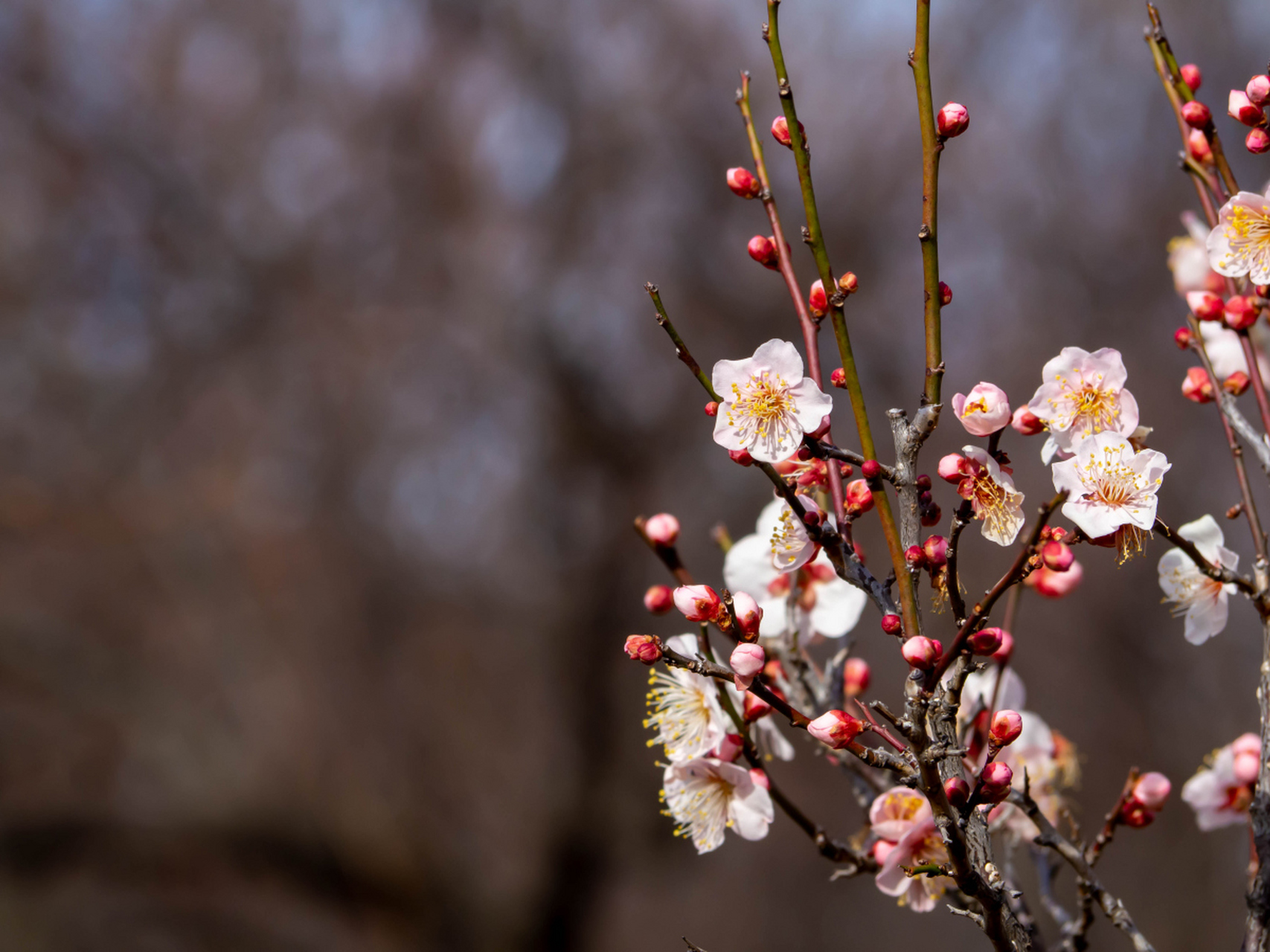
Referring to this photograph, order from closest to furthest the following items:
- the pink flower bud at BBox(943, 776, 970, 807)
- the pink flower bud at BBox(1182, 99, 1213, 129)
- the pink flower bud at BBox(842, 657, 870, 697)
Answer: the pink flower bud at BBox(943, 776, 970, 807) < the pink flower bud at BBox(1182, 99, 1213, 129) < the pink flower bud at BBox(842, 657, 870, 697)

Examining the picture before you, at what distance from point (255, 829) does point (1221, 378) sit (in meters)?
3.66

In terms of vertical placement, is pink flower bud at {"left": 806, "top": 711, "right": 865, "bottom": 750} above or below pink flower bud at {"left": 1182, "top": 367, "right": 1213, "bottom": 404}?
below

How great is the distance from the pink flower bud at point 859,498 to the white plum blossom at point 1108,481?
99 millimetres

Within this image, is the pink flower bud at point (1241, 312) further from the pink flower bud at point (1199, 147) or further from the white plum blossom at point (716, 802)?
the white plum blossom at point (716, 802)

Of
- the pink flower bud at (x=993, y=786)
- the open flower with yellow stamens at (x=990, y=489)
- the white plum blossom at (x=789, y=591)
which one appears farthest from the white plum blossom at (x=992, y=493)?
the white plum blossom at (x=789, y=591)

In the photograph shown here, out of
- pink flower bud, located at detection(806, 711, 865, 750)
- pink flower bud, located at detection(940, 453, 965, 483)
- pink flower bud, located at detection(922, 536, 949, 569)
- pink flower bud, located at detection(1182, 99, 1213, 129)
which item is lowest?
pink flower bud, located at detection(806, 711, 865, 750)

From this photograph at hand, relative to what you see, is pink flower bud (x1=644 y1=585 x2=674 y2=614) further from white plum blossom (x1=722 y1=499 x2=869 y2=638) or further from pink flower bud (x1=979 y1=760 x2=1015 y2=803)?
pink flower bud (x1=979 y1=760 x2=1015 y2=803)

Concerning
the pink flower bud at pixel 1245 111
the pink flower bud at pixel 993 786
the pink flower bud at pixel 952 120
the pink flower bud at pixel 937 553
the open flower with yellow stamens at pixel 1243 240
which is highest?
the pink flower bud at pixel 1245 111

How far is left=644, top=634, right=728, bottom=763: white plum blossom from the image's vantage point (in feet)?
1.75

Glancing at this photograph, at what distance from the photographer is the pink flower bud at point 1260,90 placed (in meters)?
0.54

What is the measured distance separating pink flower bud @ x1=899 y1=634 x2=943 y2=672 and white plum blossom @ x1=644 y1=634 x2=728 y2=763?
160 millimetres

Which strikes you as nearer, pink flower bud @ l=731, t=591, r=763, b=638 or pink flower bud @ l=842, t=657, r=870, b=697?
pink flower bud @ l=731, t=591, r=763, b=638

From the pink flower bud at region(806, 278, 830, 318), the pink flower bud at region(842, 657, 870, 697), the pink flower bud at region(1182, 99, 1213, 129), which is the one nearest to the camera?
the pink flower bud at region(806, 278, 830, 318)

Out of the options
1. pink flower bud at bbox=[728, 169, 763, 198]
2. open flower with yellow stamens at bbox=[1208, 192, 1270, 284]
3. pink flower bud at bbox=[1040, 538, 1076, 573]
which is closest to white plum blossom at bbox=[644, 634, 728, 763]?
pink flower bud at bbox=[1040, 538, 1076, 573]
